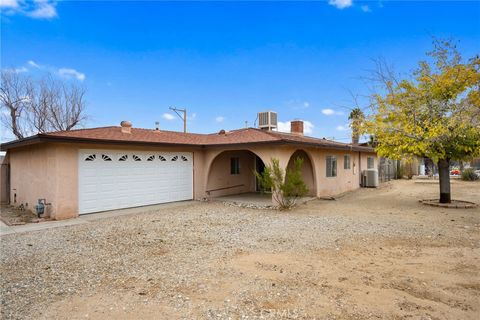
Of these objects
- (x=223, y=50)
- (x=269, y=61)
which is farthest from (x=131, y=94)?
(x=269, y=61)

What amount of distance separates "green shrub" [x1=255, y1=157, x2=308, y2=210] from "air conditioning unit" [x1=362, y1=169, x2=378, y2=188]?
10.3 m

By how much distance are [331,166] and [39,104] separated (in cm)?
2407

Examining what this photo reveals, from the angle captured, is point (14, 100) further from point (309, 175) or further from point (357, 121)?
point (357, 121)

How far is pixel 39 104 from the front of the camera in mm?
25172

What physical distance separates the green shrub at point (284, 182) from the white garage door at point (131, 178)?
13.5 ft

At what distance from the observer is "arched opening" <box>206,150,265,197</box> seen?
587 inches

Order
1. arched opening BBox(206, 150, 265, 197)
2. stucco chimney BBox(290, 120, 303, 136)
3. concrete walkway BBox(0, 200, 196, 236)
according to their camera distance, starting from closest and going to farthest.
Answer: concrete walkway BBox(0, 200, 196, 236)
arched opening BBox(206, 150, 265, 197)
stucco chimney BBox(290, 120, 303, 136)

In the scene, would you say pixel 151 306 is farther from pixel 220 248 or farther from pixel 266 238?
pixel 266 238

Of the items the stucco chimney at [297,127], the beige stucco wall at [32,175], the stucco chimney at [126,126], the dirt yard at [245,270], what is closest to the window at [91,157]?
the beige stucco wall at [32,175]

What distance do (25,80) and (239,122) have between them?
57.0ft

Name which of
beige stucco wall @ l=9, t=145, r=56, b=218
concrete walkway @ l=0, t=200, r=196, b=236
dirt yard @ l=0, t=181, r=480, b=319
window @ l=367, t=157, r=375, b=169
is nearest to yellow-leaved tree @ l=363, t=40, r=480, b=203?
dirt yard @ l=0, t=181, r=480, b=319

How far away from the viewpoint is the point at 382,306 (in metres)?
3.74

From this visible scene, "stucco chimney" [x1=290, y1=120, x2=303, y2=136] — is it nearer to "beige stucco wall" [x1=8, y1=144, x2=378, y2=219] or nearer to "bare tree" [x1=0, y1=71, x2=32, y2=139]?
"beige stucco wall" [x1=8, y1=144, x2=378, y2=219]

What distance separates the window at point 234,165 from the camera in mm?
16016
